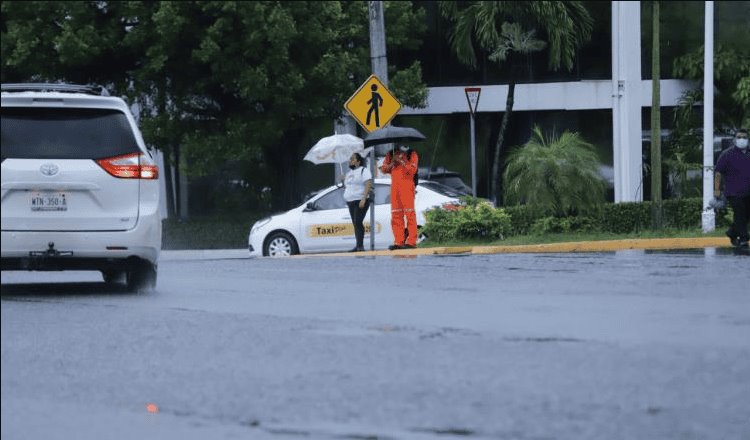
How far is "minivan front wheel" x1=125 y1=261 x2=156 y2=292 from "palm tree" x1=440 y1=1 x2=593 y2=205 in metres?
21.7

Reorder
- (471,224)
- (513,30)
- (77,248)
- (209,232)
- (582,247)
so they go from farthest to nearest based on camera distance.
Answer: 1. (209,232)
2. (513,30)
3. (471,224)
4. (582,247)
5. (77,248)

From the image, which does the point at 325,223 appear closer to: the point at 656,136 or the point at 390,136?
the point at 390,136

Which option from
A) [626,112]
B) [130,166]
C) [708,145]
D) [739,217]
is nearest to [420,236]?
[708,145]

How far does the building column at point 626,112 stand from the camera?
1446 inches

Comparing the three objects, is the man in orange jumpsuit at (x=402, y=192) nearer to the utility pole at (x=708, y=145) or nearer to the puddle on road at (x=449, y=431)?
the utility pole at (x=708, y=145)

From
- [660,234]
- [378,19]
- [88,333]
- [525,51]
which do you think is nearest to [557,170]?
[660,234]

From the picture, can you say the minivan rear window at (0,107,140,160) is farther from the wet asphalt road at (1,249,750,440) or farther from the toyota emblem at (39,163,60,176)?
the wet asphalt road at (1,249,750,440)

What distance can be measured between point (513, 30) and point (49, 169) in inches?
941

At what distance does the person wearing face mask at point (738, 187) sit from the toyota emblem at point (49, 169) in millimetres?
11123

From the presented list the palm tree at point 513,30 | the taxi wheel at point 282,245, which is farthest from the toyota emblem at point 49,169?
the palm tree at point 513,30

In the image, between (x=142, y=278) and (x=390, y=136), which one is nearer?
→ (x=142, y=278)

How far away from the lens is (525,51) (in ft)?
120

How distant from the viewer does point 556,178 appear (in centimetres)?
2473

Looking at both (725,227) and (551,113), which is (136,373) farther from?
(551,113)
